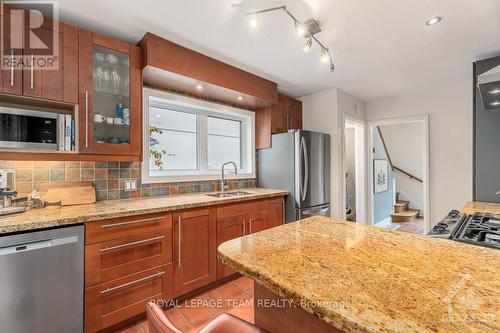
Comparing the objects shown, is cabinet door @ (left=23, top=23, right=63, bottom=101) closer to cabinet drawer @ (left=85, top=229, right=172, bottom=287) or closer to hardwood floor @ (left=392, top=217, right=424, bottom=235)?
cabinet drawer @ (left=85, top=229, right=172, bottom=287)

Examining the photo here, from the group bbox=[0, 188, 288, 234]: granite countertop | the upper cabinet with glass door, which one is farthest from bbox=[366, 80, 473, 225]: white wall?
the upper cabinet with glass door

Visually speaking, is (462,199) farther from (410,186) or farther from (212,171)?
(212,171)

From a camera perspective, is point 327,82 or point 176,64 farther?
point 327,82

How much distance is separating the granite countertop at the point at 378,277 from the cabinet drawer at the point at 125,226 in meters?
1.10

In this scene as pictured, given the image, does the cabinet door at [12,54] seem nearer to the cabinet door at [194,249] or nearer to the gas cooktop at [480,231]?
the cabinet door at [194,249]

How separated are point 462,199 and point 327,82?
2516mm

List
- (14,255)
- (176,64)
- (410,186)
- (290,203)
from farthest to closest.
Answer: (410,186) < (290,203) < (176,64) < (14,255)

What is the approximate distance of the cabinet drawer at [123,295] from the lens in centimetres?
157

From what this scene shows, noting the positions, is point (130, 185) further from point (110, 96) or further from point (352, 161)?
point (352, 161)

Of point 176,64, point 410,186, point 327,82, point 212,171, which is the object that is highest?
point 327,82

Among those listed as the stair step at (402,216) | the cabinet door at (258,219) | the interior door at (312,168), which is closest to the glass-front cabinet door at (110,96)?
the cabinet door at (258,219)

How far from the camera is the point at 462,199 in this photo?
10.6 ft

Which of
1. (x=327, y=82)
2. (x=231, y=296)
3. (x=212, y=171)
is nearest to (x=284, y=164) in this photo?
(x=212, y=171)

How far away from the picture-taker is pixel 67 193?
186 centimetres
